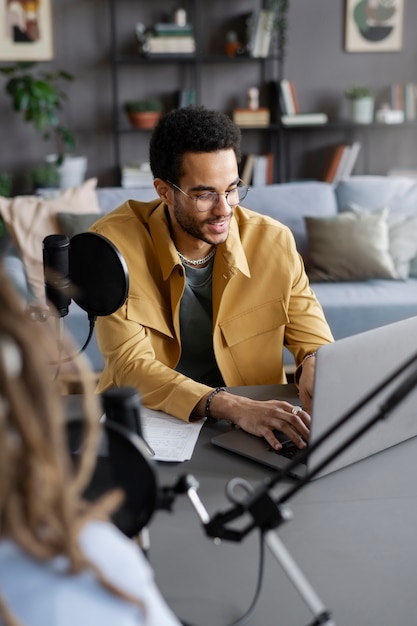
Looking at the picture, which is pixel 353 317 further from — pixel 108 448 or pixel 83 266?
pixel 108 448

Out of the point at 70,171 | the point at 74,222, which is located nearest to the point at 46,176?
the point at 70,171

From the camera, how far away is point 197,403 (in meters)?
1.54

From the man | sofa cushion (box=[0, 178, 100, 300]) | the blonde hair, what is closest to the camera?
the blonde hair

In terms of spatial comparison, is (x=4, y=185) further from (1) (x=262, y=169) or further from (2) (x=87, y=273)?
(2) (x=87, y=273)

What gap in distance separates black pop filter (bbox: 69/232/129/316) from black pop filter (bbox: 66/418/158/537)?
13.5 inches

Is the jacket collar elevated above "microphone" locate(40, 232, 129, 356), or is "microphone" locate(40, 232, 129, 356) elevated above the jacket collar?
"microphone" locate(40, 232, 129, 356)

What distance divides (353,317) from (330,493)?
2.09 meters

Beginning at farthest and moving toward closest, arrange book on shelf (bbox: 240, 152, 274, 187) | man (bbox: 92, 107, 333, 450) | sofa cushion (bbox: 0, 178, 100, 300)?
1. book on shelf (bbox: 240, 152, 274, 187)
2. sofa cushion (bbox: 0, 178, 100, 300)
3. man (bbox: 92, 107, 333, 450)

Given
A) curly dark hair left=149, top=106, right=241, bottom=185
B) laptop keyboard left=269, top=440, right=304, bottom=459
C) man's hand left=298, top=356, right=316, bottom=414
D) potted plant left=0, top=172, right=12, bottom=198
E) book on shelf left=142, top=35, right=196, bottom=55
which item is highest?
book on shelf left=142, top=35, right=196, bottom=55

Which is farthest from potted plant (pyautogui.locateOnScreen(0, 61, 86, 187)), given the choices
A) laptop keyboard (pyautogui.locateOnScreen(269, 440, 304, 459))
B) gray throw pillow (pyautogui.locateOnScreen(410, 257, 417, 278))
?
laptop keyboard (pyautogui.locateOnScreen(269, 440, 304, 459))

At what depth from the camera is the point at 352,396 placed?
1.24 metres

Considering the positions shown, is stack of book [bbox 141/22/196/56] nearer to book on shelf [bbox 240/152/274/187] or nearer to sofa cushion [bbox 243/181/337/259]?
book on shelf [bbox 240/152/274/187]

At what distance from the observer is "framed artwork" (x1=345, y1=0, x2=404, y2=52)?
4871mm

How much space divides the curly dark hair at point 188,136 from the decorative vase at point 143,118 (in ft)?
9.14
